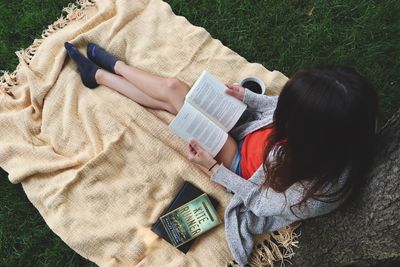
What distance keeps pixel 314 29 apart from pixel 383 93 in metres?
0.56

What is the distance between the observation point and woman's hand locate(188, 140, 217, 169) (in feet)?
6.84

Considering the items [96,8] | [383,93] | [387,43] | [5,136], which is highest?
[387,43]

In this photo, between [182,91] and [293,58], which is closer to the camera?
[182,91]

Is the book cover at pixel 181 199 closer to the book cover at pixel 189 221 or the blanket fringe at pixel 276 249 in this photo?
the book cover at pixel 189 221

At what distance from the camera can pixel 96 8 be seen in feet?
8.96

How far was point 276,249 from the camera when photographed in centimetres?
205

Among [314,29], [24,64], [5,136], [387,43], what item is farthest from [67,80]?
[387,43]

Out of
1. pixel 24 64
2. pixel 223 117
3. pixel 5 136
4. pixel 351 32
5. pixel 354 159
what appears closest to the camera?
pixel 354 159

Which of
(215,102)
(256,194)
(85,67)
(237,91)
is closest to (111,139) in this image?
(85,67)

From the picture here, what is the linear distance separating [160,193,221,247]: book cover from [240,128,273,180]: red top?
24 cm

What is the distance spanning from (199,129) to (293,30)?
3.50ft

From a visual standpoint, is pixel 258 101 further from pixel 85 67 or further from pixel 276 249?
pixel 85 67

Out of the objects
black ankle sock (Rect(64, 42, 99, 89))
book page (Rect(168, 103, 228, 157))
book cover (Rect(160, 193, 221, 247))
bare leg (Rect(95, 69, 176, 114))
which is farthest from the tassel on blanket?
book cover (Rect(160, 193, 221, 247))

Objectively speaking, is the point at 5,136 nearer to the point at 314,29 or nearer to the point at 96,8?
the point at 96,8
